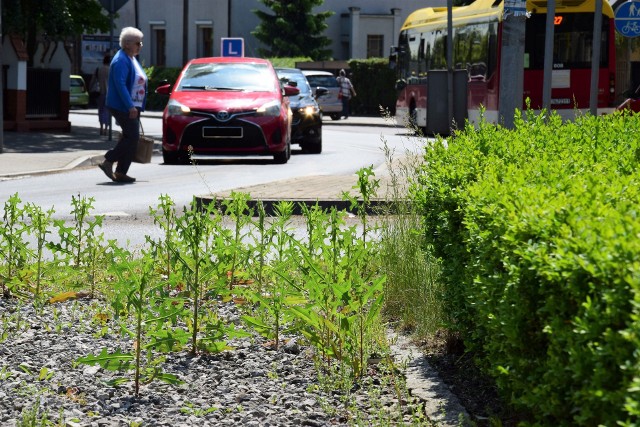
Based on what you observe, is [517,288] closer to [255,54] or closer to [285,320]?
[285,320]

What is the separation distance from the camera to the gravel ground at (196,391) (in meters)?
4.87

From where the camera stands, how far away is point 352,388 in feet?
17.4

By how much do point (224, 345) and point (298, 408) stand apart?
2.90ft

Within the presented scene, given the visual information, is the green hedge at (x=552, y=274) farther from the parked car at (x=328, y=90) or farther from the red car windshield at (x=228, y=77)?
the parked car at (x=328, y=90)

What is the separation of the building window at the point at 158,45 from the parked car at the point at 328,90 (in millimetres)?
18464

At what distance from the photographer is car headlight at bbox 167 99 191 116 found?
20.9 m

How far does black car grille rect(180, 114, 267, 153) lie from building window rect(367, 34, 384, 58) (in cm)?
4473

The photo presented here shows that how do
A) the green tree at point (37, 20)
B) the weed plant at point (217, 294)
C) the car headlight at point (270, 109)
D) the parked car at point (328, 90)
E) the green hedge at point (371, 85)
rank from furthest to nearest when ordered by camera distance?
1. the green hedge at point (371, 85)
2. the parked car at point (328, 90)
3. the green tree at point (37, 20)
4. the car headlight at point (270, 109)
5. the weed plant at point (217, 294)

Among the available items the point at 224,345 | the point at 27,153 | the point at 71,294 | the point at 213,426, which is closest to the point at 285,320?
the point at 224,345

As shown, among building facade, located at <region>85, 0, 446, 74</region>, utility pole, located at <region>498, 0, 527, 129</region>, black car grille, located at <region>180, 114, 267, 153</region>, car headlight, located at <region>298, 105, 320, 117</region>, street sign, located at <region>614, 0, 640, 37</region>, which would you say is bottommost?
black car grille, located at <region>180, 114, 267, 153</region>

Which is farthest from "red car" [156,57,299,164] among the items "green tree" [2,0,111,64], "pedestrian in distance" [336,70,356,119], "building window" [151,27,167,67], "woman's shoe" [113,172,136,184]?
"building window" [151,27,167,67]

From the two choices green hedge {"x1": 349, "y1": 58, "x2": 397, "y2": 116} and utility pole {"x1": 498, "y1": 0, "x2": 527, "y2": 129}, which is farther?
green hedge {"x1": 349, "y1": 58, "x2": 397, "y2": 116}

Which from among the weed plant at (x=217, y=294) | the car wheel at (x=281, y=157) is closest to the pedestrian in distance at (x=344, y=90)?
the car wheel at (x=281, y=157)

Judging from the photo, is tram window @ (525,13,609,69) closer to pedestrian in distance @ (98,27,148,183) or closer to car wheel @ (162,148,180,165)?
car wheel @ (162,148,180,165)
